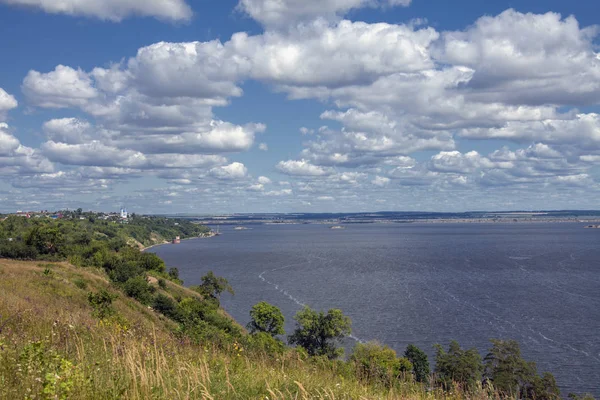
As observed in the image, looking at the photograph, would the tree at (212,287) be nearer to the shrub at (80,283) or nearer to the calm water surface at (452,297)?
the calm water surface at (452,297)

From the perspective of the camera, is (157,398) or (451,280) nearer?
(157,398)

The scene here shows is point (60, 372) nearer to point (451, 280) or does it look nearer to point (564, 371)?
point (564, 371)

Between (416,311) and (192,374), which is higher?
(192,374)

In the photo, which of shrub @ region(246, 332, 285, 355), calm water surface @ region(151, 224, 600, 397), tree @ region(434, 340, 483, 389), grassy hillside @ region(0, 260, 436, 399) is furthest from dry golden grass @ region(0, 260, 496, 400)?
calm water surface @ region(151, 224, 600, 397)

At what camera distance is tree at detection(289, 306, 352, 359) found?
57.0 meters

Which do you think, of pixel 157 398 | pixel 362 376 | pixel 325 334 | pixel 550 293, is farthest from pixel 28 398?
pixel 550 293

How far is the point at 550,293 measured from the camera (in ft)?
294

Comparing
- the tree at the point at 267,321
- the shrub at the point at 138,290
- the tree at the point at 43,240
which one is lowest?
the tree at the point at 267,321

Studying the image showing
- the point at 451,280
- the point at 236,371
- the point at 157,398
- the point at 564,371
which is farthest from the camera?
the point at 451,280

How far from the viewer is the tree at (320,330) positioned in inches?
2245

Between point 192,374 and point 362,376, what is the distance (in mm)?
3854

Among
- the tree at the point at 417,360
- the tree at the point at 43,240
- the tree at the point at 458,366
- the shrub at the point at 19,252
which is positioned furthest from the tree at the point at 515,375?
the tree at the point at 43,240

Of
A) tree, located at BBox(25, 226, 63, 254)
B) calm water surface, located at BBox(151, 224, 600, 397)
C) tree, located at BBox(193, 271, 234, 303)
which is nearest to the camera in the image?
calm water surface, located at BBox(151, 224, 600, 397)

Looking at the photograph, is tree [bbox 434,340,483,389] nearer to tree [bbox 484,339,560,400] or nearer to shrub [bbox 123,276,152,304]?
tree [bbox 484,339,560,400]
